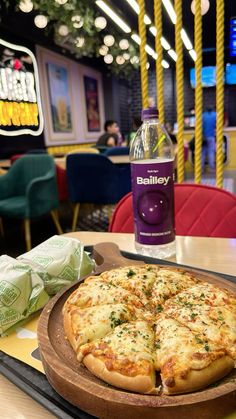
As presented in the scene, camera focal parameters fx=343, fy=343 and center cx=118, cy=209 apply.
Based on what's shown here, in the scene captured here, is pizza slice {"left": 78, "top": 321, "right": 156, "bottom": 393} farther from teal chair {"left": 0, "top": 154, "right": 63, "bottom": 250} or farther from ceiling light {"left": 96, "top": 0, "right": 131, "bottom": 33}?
ceiling light {"left": 96, "top": 0, "right": 131, "bottom": 33}

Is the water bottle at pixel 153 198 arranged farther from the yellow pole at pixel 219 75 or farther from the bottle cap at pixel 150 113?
the yellow pole at pixel 219 75

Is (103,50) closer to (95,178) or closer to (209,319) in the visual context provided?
(95,178)

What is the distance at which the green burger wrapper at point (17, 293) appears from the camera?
0.62 m

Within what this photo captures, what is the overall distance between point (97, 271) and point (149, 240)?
21cm

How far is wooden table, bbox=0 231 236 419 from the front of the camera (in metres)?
0.48

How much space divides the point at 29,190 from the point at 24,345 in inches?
126

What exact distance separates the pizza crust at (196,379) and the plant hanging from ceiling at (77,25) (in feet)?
16.8

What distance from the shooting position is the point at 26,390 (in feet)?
1.59

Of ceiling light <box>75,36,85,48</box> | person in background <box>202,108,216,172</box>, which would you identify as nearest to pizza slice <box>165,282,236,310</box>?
ceiling light <box>75,36,85,48</box>

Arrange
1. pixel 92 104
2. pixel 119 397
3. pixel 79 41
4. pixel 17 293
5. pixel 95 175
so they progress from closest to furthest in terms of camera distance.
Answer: pixel 119 397
pixel 17 293
pixel 95 175
pixel 79 41
pixel 92 104

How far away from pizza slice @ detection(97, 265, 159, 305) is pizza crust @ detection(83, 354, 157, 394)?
179 millimetres

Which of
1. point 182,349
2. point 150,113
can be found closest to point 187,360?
point 182,349

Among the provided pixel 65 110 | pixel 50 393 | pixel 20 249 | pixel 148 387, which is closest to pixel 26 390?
pixel 50 393

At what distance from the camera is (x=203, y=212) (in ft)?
4.47
